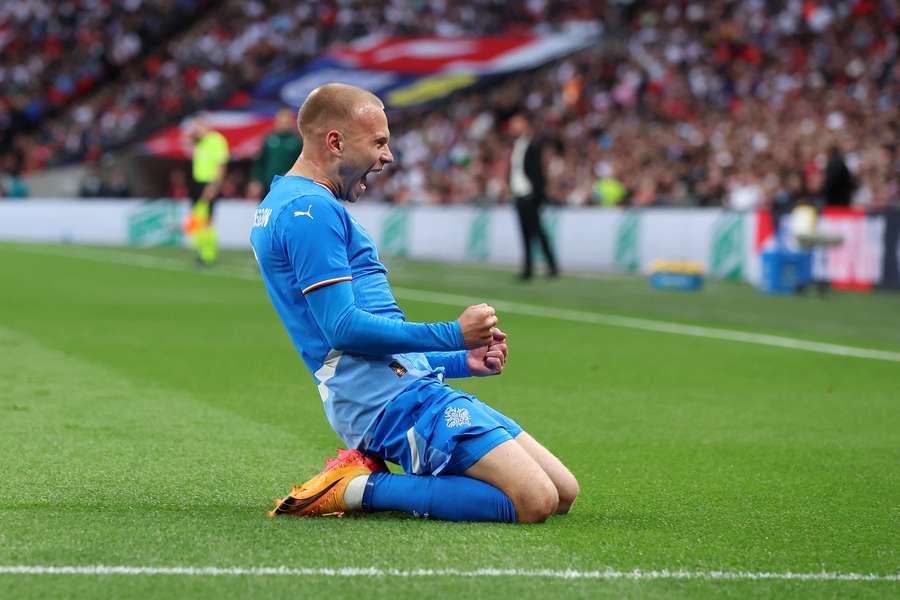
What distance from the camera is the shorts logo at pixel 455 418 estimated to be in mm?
5609

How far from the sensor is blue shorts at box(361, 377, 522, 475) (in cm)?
561

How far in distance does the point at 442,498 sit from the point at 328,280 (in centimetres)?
92

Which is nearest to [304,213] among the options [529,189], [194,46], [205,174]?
[529,189]

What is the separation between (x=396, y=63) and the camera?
141 ft

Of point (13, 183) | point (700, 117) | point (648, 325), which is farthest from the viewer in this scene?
point (13, 183)

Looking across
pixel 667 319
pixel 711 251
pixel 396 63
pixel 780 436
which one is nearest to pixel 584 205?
pixel 711 251

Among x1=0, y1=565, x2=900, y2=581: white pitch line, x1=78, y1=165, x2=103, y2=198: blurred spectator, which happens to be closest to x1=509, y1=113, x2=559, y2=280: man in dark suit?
x1=0, y1=565, x2=900, y2=581: white pitch line


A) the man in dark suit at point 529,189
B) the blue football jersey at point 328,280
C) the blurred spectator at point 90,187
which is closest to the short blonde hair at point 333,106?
the blue football jersey at point 328,280

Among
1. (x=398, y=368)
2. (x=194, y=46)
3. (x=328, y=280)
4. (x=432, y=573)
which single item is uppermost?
(x=194, y=46)

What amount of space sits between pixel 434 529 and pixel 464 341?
69 centimetres

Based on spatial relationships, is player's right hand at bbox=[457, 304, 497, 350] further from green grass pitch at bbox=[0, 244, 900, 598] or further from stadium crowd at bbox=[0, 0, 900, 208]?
stadium crowd at bbox=[0, 0, 900, 208]

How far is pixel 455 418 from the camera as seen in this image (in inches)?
221

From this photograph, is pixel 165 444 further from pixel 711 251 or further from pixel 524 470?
pixel 711 251

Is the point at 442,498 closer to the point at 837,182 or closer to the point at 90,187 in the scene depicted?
the point at 837,182
